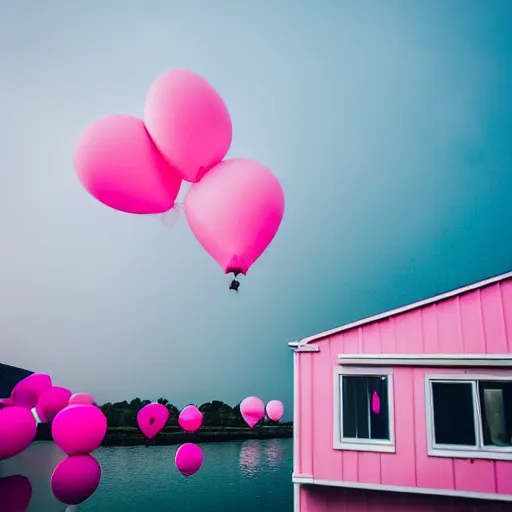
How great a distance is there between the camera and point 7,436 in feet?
24.9

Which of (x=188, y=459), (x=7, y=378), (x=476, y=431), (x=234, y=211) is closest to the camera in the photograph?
(x=234, y=211)

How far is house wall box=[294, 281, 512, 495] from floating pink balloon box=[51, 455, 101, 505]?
3.91 meters

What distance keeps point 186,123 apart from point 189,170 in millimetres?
463

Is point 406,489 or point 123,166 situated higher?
point 123,166

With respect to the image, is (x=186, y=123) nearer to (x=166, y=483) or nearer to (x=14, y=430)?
(x=14, y=430)

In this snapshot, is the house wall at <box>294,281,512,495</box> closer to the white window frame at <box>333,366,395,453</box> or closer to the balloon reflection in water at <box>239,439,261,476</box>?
the white window frame at <box>333,366,395,453</box>

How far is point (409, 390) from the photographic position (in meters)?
5.89

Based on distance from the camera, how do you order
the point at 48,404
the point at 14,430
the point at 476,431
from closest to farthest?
the point at 476,431
the point at 14,430
the point at 48,404

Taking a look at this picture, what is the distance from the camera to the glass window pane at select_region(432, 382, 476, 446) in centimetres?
559

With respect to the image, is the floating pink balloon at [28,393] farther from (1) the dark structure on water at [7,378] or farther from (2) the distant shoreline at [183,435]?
(2) the distant shoreline at [183,435]

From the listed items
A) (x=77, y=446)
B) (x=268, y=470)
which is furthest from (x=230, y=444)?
(x=77, y=446)

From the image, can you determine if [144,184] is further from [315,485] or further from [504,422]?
[504,422]

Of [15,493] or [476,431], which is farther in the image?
[15,493]

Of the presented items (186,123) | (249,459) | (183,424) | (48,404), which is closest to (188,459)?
(183,424)
